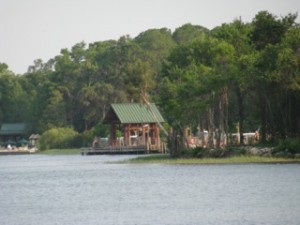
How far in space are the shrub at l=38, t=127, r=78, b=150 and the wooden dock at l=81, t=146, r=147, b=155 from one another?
1723 cm

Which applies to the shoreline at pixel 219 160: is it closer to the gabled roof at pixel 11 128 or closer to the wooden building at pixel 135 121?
the wooden building at pixel 135 121

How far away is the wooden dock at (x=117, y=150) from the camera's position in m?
104

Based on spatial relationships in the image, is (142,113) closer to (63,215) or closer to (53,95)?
(53,95)

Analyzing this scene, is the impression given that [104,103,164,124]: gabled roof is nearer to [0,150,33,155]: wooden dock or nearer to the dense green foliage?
the dense green foliage

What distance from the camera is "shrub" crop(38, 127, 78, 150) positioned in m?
132

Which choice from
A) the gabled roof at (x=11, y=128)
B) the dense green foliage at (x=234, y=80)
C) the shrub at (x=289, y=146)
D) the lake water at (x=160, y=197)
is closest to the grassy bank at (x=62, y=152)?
the dense green foliage at (x=234, y=80)

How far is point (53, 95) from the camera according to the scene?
460ft

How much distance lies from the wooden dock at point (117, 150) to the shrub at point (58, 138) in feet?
56.5

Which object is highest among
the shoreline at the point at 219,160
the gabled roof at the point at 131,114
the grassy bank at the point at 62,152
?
the gabled roof at the point at 131,114

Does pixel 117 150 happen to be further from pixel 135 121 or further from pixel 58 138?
pixel 58 138

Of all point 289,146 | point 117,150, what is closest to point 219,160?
point 289,146

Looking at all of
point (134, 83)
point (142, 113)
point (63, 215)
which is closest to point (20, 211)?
point (63, 215)

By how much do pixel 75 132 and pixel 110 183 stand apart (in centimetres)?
7933

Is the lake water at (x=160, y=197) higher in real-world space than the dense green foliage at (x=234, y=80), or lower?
lower
